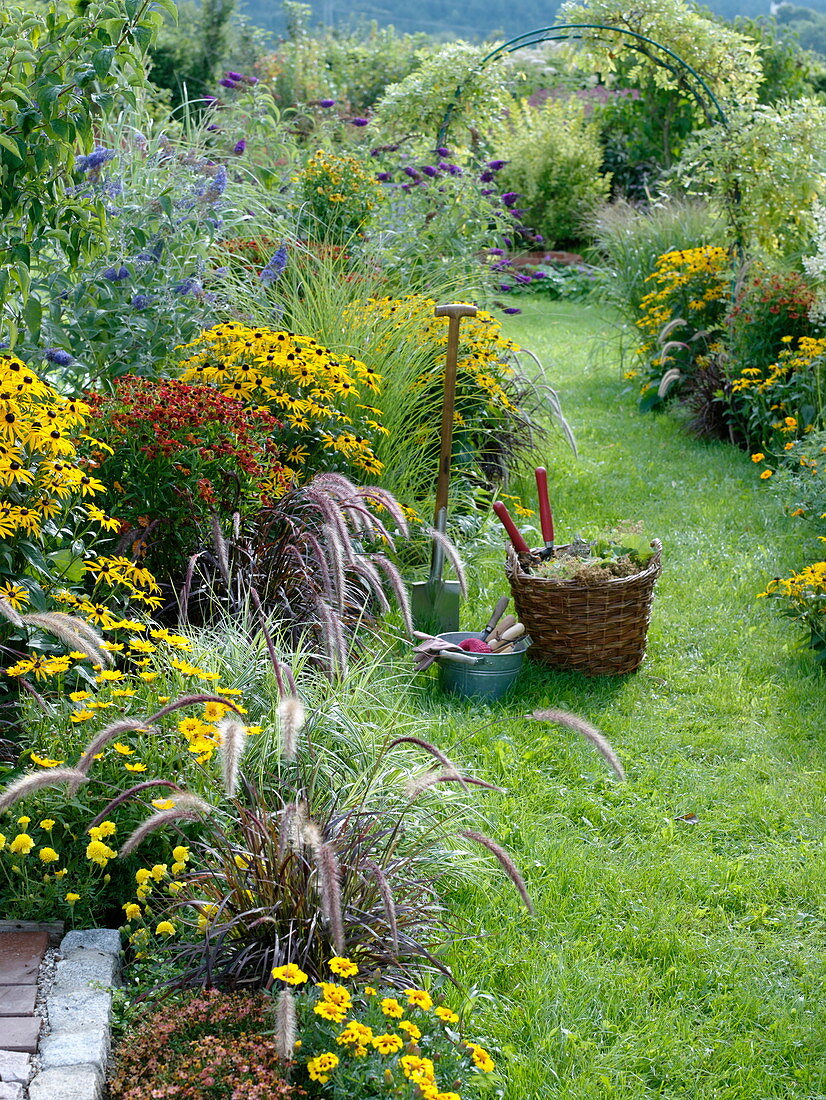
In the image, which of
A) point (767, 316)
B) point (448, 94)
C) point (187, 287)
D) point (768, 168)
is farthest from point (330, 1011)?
point (448, 94)

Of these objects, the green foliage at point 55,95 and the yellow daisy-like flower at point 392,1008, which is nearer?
the yellow daisy-like flower at point 392,1008

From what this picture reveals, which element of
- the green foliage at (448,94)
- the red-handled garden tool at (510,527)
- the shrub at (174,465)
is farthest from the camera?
the green foliage at (448,94)

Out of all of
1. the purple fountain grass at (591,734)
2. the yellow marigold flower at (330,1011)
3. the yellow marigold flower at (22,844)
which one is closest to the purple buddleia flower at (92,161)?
the yellow marigold flower at (22,844)

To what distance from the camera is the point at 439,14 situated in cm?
3691

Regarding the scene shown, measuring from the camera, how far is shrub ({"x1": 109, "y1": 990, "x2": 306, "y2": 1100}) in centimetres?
194

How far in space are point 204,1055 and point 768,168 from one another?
21.9 ft

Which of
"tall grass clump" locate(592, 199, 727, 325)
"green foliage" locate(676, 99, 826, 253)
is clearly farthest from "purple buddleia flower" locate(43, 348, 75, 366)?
"tall grass clump" locate(592, 199, 727, 325)

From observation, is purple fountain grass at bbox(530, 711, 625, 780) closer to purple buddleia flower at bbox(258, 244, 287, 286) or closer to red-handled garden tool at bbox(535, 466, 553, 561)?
red-handled garden tool at bbox(535, 466, 553, 561)

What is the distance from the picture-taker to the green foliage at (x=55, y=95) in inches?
115

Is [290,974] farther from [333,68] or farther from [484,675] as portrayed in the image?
[333,68]

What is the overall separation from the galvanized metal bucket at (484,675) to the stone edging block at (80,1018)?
1763 mm

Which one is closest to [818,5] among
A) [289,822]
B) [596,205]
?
[596,205]

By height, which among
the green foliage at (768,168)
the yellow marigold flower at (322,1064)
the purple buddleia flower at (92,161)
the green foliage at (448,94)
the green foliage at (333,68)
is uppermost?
the green foliage at (333,68)

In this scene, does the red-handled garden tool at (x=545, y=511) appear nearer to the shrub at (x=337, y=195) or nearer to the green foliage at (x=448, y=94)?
the shrub at (x=337, y=195)
